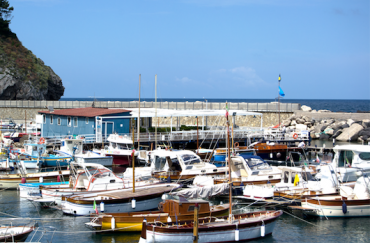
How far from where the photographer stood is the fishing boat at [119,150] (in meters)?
37.4

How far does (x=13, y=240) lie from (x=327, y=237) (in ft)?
44.5

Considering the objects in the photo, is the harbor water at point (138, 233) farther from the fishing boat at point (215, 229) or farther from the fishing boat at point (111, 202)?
the fishing boat at point (215, 229)

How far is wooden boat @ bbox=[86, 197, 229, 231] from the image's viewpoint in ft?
61.6

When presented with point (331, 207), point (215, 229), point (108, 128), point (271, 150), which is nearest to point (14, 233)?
point (215, 229)

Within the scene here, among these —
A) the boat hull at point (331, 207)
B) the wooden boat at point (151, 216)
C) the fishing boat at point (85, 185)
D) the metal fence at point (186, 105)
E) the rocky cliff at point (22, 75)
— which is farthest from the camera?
the rocky cliff at point (22, 75)

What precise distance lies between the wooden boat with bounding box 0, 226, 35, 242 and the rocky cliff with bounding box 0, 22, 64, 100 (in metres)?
68.7

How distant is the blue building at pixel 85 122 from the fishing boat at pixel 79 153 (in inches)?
134

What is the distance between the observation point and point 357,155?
2558cm

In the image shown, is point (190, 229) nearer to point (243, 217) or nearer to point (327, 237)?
point (243, 217)

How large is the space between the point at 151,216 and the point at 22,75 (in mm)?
73037

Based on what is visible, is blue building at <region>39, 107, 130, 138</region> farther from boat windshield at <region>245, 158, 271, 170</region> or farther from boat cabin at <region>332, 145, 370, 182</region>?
boat cabin at <region>332, 145, 370, 182</region>

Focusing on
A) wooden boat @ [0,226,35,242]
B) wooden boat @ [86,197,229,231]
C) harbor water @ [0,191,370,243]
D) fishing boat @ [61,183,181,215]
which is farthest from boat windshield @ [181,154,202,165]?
wooden boat @ [0,226,35,242]

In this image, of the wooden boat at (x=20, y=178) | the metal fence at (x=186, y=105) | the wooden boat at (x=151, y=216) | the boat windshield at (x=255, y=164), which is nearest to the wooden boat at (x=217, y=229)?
the wooden boat at (x=151, y=216)

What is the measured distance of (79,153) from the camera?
119 ft
